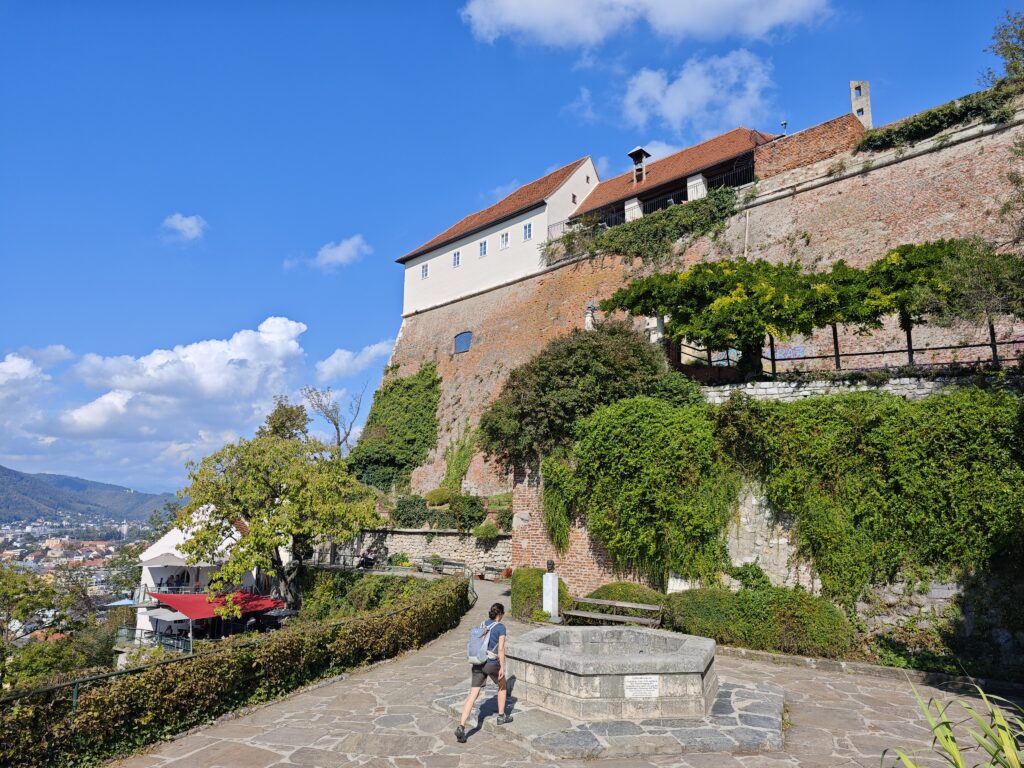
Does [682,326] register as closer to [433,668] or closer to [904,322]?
[904,322]

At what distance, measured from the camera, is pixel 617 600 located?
44.2ft

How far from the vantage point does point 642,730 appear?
739 centimetres

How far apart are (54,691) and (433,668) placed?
5812mm

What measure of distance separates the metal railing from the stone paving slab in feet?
44.5

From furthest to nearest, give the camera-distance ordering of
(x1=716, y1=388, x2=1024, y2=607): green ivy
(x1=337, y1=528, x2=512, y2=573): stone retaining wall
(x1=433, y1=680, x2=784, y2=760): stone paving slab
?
(x1=337, y1=528, x2=512, y2=573): stone retaining wall → (x1=716, y1=388, x2=1024, y2=607): green ivy → (x1=433, y1=680, x2=784, y2=760): stone paving slab

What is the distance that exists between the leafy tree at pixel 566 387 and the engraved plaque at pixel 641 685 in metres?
8.71

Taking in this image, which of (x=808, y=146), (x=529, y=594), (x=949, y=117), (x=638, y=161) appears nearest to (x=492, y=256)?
(x=638, y=161)

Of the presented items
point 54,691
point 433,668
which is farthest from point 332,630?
point 54,691

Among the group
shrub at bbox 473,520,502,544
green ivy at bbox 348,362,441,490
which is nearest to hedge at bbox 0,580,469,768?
shrub at bbox 473,520,502,544

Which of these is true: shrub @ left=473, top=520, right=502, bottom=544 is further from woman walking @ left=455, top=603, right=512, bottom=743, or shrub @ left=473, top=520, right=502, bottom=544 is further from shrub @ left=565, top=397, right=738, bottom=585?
woman walking @ left=455, top=603, right=512, bottom=743

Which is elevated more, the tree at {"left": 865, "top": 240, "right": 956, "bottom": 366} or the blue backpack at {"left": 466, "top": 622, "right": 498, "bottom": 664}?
the tree at {"left": 865, "top": 240, "right": 956, "bottom": 366}

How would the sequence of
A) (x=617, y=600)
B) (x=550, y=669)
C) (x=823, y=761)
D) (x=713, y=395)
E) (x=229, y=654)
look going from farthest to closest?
(x=713, y=395)
(x=617, y=600)
(x=229, y=654)
(x=550, y=669)
(x=823, y=761)

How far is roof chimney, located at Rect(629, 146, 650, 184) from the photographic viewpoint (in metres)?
32.1

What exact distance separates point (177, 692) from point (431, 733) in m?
3.29
